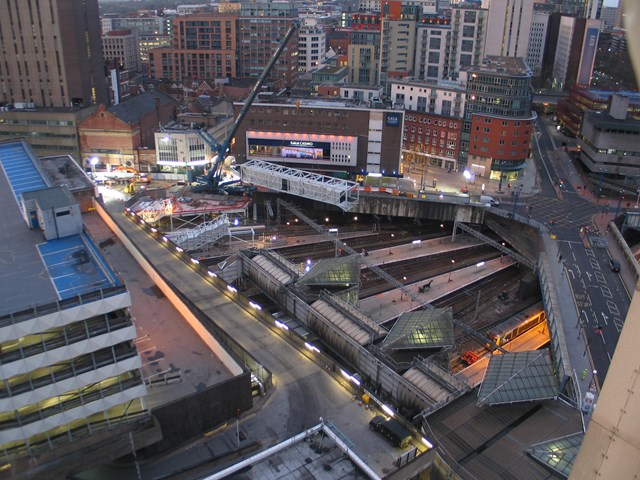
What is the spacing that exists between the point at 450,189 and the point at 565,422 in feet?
163

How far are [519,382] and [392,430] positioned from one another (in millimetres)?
9419

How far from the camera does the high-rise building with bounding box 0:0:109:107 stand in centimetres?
8656

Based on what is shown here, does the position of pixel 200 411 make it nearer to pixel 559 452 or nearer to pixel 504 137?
pixel 559 452

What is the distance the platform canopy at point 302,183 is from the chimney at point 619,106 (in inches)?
1852

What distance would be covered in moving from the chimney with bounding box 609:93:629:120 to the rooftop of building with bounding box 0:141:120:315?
8447 centimetres

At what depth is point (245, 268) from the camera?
54.9 metres

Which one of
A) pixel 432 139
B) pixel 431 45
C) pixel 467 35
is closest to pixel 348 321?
pixel 432 139

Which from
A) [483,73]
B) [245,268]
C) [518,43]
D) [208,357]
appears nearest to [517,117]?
[483,73]

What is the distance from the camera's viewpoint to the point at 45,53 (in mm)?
88875

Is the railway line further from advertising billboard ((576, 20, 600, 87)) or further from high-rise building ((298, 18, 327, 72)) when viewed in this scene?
high-rise building ((298, 18, 327, 72))

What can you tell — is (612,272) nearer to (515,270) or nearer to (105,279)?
(515,270)

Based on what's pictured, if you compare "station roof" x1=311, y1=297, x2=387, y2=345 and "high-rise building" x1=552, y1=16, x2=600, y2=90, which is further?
"high-rise building" x1=552, y1=16, x2=600, y2=90

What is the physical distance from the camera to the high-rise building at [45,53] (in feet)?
284

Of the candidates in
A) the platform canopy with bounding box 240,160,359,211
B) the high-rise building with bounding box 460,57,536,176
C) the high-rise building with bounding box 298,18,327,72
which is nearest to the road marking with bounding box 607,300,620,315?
the platform canopy with bounding box 240,160,359,211
